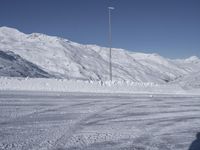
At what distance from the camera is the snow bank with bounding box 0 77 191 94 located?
28.3 metres

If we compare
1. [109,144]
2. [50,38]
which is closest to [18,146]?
[109,144]

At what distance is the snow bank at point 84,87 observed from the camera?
28.3 metres

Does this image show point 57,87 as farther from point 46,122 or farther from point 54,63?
point 54,63

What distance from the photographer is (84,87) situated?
2959 cm

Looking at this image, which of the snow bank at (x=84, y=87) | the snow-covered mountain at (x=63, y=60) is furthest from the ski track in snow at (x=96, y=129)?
the snow-covered mountain at (x=63, y=60)

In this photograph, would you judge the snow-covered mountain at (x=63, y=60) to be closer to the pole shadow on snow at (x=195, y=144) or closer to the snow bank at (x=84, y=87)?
the snow bank at (x=84, y=87)

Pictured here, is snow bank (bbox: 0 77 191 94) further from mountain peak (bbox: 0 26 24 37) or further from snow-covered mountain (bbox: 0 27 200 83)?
mountain peak (bbox: 0 26 24 37)

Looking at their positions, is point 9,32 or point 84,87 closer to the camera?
point 84,87

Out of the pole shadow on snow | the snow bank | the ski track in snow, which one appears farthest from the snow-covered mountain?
the pole shadow on snow

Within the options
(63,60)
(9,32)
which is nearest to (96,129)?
(63,60)

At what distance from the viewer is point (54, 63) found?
123 metres

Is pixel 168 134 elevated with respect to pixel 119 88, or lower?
lower

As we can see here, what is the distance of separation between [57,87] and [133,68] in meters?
136

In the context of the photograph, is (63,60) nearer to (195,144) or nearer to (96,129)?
(96,129)
